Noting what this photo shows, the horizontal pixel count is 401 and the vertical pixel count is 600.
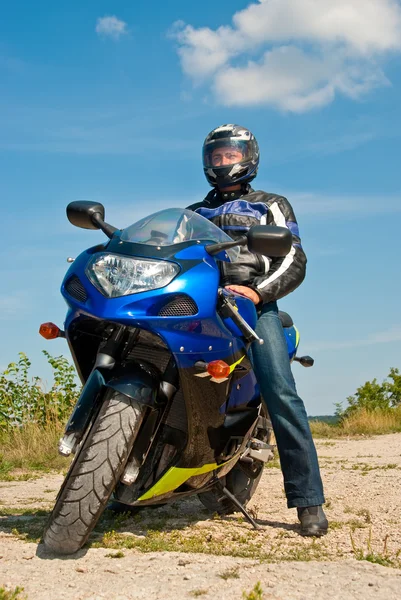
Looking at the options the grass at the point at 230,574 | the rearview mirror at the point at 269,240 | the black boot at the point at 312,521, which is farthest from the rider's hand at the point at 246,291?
the grass at the point at 230,574

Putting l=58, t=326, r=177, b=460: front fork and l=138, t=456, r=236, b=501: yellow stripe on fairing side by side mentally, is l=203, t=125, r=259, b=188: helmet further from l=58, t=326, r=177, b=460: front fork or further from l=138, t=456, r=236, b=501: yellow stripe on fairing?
l=138, t=456, r=236, b=501: yellow stripe on fairing

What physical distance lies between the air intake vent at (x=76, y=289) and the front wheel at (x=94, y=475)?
0.54 meters

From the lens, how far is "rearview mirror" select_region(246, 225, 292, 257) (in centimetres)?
380

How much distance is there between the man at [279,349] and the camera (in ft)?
15.1

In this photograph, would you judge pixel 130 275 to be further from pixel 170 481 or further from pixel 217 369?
pixel 170 481

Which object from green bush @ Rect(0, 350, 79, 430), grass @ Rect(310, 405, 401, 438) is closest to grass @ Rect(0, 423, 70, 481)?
green bush @ Rect(0, 350, 79, 430)

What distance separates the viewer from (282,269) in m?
4.83

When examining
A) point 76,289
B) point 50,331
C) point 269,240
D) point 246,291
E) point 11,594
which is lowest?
point 11,594

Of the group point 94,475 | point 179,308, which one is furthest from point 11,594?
point 179,308

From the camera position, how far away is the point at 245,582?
313 centimetres

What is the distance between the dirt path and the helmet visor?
2.41 meters

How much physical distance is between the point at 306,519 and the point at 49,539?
1.71 m

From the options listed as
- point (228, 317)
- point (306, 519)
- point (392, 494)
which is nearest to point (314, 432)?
point (392, 494)

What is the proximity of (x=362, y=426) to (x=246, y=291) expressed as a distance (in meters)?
11.9
